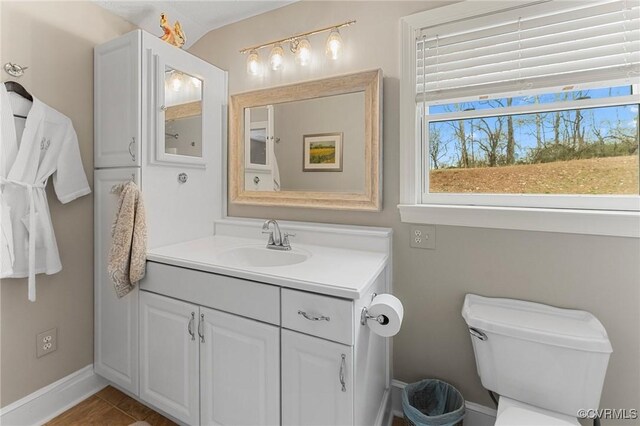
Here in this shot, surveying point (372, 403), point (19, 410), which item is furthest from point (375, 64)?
point (19, 410)

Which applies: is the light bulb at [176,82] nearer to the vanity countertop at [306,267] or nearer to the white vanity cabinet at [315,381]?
the vanity countertop at [306,267]

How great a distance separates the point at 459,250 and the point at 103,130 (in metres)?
2.08

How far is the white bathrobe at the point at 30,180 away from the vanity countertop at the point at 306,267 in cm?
51

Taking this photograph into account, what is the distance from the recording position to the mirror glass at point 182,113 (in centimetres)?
171

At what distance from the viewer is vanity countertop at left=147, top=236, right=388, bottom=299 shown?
111cm

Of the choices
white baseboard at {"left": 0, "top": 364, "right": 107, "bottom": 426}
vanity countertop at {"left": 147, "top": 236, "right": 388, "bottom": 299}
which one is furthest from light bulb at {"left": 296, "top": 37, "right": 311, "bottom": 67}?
white baseboard at {"left": 0, "top": 364, "right": 107, "bottom": 426}

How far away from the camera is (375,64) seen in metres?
1.64

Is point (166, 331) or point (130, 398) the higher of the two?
point (166, 331)

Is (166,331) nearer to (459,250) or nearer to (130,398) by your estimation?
(130,398)

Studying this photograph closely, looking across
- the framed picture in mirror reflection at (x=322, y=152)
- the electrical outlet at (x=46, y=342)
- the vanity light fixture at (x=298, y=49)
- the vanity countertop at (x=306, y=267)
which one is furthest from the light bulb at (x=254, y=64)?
the electrical outlet at (x=46, y=342)

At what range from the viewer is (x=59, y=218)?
1.66 m

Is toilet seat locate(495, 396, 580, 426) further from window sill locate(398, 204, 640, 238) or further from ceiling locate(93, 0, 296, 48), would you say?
ceiling locate(93, 0, 296, 48)

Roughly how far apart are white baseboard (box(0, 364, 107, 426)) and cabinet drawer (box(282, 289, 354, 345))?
1504 mm

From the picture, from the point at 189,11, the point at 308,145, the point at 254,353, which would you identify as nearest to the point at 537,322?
the point at 254,353
